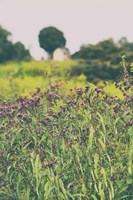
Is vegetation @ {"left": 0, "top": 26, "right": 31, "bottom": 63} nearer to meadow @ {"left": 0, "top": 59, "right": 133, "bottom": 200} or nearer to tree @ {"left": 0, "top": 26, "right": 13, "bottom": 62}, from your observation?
tree @ {"left": 0, "top": 26, "right": 13, "bottom": 62}

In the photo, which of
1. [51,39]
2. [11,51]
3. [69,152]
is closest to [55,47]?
[51,39]

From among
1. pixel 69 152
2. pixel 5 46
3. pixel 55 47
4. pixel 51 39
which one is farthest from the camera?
pixel 55 47

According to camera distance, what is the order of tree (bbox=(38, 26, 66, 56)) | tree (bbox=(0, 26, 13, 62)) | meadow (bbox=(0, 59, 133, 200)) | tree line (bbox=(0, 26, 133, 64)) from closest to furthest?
meadow (bbox=(0, 59, 133, 200)), tree line (bbox=(0, 26, 133, 64)), tree (bbox=(0, 26, 13, 62)), tree (bbox=(38, 26, 66, 56))

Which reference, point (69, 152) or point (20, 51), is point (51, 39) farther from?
point (69, 152)

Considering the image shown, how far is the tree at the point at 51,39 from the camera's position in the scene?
82.9 metres

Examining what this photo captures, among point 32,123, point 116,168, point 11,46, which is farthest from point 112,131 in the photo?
point 11,46

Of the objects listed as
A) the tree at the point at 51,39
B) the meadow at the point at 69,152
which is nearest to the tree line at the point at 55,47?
the tree at the point at 51,39

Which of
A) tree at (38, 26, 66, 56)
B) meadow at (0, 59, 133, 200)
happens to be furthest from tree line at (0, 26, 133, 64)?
meadow at (0, 59, 133, 200)

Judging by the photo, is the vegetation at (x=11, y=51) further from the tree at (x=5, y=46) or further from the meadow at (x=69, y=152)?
the meadow at (x=69, y=152)

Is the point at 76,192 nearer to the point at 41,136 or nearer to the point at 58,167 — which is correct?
the point at 58,167

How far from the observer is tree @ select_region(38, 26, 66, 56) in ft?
272

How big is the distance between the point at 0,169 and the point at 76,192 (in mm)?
1139

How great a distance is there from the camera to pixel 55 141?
7.44 m

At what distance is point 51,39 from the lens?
271ft
